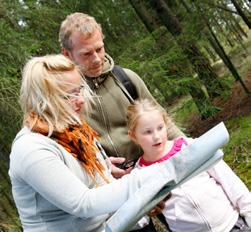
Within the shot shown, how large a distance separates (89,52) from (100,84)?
0.23 m

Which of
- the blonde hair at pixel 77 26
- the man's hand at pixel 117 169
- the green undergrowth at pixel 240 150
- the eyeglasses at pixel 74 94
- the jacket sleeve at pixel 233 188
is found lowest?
the green undergrowth at pixel 240 150

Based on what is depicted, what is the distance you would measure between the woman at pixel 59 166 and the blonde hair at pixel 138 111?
486 mm

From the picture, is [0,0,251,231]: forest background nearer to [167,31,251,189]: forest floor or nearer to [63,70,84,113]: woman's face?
[167,31,251,189]: forest floor

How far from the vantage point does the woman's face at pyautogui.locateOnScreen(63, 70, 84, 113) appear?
74.7 inches

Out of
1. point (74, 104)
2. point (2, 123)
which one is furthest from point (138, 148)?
point (2, 123)

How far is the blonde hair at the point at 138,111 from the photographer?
98.0 inches

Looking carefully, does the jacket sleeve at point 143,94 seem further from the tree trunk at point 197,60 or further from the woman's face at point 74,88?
the tree trunk at point 197,60

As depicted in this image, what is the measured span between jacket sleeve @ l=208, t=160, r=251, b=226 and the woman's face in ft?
2.66

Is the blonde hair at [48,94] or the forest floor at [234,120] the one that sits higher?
the blonde hair at [48,94]

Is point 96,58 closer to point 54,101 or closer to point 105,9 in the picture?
point 54,101

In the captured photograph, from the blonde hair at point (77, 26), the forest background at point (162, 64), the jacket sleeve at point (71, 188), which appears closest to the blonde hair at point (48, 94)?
the jacket sleeve at point (71, 188)

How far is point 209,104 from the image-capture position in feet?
26.3

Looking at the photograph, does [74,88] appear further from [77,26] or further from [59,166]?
[77,26]

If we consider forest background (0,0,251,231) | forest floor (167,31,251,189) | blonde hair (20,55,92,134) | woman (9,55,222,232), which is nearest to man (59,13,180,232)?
woman (9,55,222,232)
